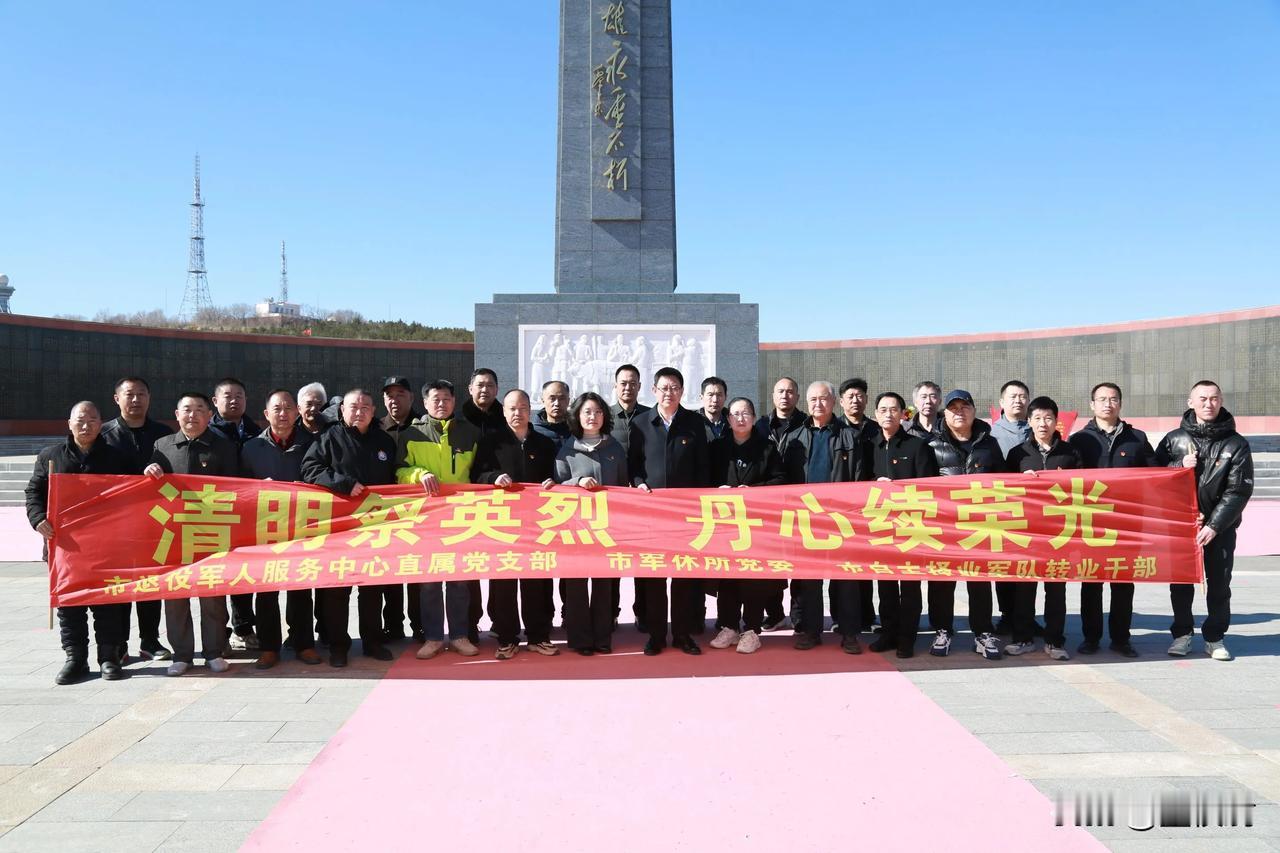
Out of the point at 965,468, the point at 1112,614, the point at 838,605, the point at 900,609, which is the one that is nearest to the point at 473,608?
the point at 838,605

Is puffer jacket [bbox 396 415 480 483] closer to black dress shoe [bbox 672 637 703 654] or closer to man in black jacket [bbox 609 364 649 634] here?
man in black jacket [bbox 609 364 649 634]

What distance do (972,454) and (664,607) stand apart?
2029 mm

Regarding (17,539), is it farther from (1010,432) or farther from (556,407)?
(1010,432)

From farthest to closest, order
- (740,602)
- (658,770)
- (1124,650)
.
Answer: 1. (740,602)
2. (1124,650)
3. (658,770)

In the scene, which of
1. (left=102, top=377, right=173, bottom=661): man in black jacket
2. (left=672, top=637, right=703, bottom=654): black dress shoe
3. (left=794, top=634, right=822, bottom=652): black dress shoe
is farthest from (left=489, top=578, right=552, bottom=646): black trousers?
(left=102, top=377, right=173, bottom=661): man in black jacket

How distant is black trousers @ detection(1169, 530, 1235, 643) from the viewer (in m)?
4.66

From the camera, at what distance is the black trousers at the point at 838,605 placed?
480cm

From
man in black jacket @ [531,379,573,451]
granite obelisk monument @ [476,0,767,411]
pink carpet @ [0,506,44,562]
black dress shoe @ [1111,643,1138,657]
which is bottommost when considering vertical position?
pink carpet @ [0,506,44,562]

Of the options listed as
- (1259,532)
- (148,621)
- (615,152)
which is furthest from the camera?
(615,152)

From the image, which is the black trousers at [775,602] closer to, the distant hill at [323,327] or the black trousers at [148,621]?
the black trousers at [148,621]

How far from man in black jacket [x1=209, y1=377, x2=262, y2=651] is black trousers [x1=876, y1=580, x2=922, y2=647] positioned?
3695 mm

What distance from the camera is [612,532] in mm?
4668

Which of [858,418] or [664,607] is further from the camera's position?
[858,418]

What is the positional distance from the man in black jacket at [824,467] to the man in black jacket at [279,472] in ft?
9.35
